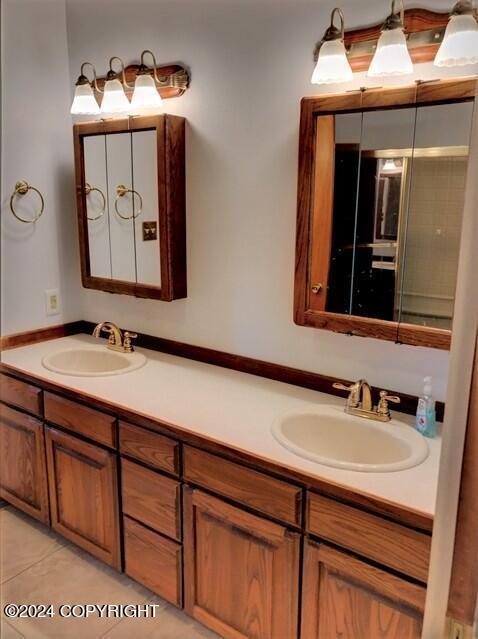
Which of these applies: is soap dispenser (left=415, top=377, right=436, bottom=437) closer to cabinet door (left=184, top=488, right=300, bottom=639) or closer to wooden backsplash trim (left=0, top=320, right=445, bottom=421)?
wooden backsplash trim (left=0, top=320, right=445, bottom=421)

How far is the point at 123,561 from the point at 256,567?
2.02ft

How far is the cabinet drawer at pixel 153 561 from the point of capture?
166 cm

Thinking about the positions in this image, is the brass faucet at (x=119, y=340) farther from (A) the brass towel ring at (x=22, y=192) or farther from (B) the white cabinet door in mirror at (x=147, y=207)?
Answer: (A) the brass towel ring at (x=22, y=192)

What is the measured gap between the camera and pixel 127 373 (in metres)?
1.99

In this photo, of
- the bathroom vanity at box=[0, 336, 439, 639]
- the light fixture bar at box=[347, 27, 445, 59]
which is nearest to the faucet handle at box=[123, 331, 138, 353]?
the bathroom vanity at box=[0, 336, 439, 639]

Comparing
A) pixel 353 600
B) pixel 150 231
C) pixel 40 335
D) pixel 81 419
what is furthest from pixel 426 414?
pixel 40 335

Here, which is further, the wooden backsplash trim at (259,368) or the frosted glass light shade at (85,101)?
the frosted glass light shade at (85,101)

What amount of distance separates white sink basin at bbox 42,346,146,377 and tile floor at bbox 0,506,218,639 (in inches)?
27.7

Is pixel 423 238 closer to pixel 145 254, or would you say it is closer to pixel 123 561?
pixel 145 254

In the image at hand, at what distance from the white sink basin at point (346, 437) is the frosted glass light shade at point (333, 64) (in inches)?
38.8

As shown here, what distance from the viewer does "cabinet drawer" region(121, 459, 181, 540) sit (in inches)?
63.5

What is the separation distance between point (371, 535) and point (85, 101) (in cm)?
191

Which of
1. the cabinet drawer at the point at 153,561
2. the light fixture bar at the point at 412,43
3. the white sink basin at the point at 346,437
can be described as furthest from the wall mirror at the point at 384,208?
the cabinet drawer at the point at 153,561

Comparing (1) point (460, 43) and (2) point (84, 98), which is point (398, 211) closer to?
(1) point (460, 43)
